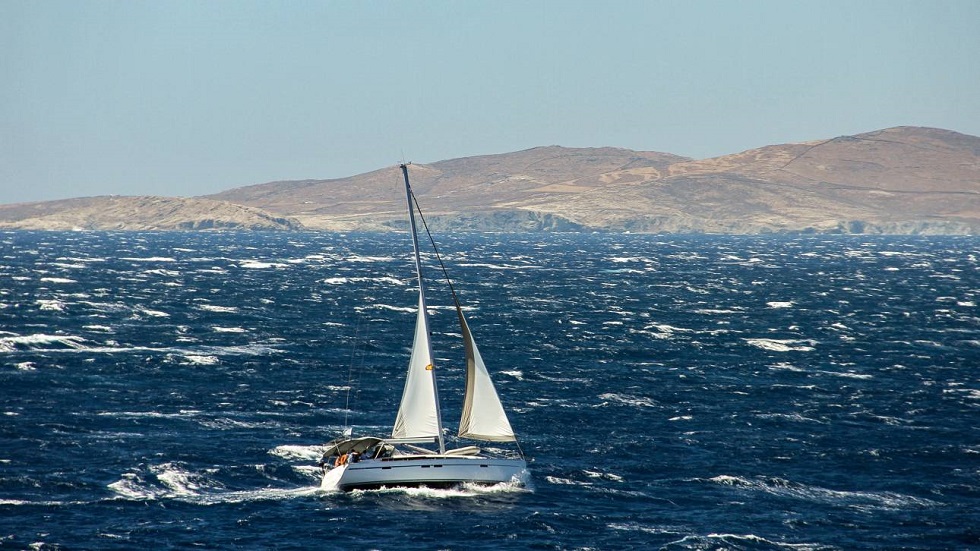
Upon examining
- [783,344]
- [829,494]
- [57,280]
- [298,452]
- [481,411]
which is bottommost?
[783,344]

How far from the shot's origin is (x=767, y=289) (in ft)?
563

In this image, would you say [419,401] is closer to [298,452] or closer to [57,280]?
[298,452]

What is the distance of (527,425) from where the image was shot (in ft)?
227

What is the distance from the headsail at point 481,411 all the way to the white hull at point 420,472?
1.99 meters

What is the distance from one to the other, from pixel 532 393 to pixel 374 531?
1296 inches

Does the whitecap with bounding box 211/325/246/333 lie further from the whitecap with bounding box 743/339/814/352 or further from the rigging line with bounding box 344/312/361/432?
the whitecap with bounding box 743/339/814/352

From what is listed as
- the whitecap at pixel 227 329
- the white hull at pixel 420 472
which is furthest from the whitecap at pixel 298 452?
the whitecap at pixel 227 329

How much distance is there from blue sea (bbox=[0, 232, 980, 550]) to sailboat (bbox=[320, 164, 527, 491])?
91 centimetres

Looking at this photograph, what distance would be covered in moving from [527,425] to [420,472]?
16.7 meters

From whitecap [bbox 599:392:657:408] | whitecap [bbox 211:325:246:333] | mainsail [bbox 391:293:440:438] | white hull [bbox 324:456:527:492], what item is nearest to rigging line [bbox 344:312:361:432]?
whitecap [bbox 211:325:246:333]

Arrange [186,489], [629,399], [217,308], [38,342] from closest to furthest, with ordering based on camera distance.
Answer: [186,489]
[629,399]
[38,342]
[217,308]

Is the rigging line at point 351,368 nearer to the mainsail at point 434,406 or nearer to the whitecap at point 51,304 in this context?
the mainsail at point 434,406

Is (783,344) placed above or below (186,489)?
below

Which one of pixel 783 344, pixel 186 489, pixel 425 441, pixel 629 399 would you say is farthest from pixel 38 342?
pixel 783 344
